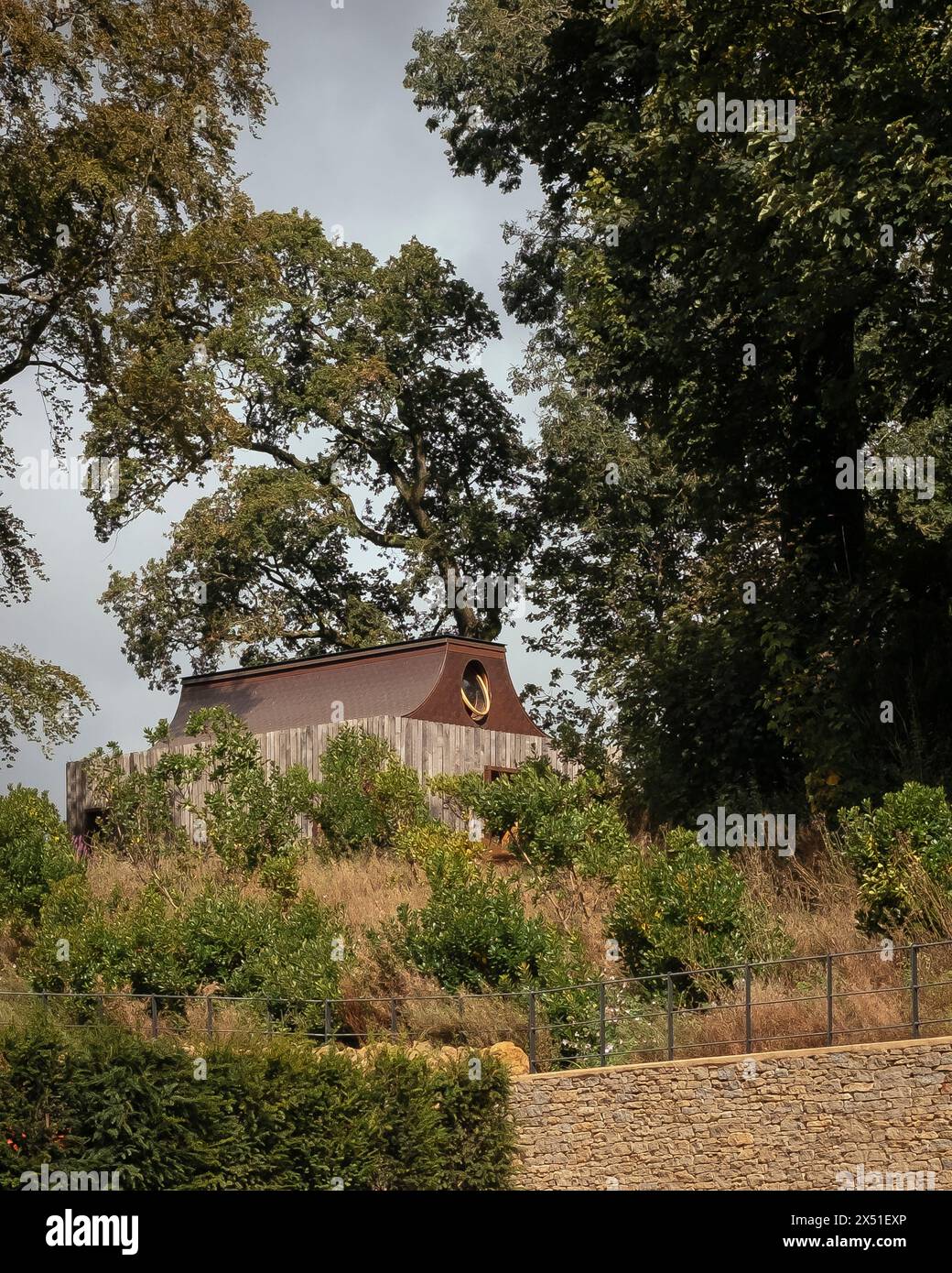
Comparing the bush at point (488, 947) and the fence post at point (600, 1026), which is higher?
the bush at point (488, 947)

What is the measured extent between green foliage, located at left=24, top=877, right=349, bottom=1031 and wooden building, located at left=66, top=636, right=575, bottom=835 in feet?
21.3

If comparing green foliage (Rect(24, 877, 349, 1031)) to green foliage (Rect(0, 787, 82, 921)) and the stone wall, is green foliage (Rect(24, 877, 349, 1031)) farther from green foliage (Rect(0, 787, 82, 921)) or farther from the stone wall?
the stone wall

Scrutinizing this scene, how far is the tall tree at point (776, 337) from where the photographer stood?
17.2 metres

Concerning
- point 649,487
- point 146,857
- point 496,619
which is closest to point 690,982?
point 146,857

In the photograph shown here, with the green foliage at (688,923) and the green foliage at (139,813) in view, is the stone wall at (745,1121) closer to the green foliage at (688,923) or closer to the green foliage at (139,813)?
the green foliage at (688,923)

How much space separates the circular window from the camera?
1173 inches

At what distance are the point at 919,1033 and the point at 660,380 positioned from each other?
443 inches

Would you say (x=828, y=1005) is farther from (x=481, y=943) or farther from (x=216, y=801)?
(x=216, y=801)

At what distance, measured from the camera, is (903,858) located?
16.2m

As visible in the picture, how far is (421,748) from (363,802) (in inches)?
87.4

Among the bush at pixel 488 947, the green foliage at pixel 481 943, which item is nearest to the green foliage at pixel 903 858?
the bush at pixel 488 947

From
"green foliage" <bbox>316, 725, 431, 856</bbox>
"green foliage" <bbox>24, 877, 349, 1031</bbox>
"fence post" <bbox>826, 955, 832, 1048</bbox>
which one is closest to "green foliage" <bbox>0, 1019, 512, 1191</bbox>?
"fence post" <bbox>826, 955, 832, 1048</bbox>

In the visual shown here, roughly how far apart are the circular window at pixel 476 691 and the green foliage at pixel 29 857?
8.02 meters

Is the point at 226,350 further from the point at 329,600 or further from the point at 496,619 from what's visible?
the point at 496,619
